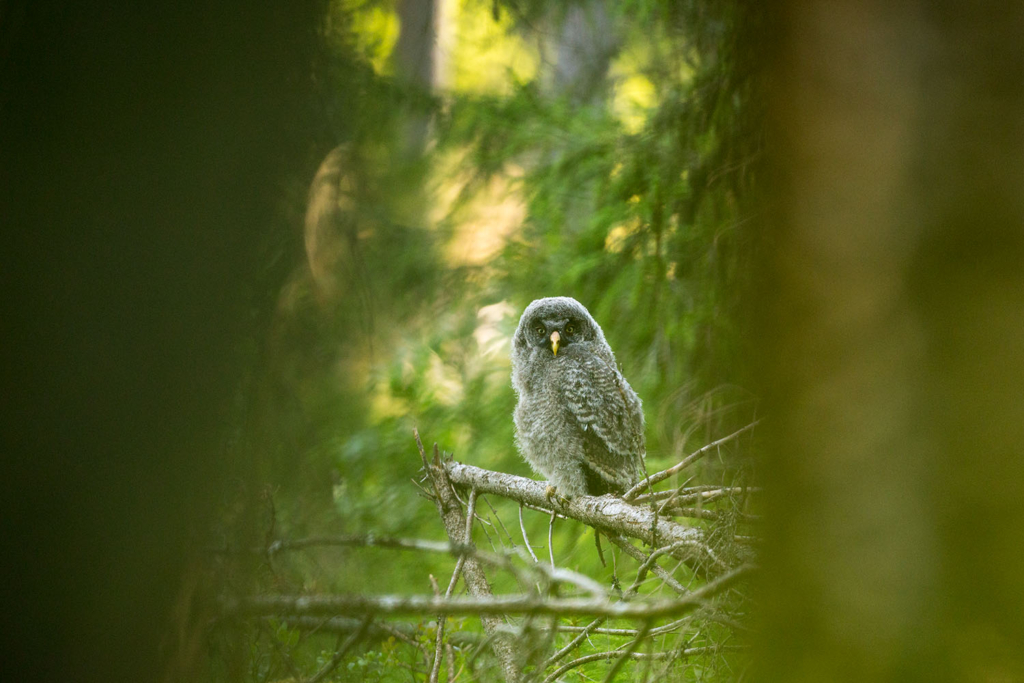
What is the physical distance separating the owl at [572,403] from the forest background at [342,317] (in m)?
0.56

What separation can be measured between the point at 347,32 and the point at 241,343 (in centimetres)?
90

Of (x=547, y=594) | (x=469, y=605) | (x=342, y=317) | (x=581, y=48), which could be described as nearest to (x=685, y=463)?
(x=547, y=594)

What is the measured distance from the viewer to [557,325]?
2.67m

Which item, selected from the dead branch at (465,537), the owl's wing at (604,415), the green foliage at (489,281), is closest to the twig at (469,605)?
the green foliage at (489,281)

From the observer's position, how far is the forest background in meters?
0.83

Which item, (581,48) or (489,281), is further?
(489,281)

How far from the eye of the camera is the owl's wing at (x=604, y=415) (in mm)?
2531

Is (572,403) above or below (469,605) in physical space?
below

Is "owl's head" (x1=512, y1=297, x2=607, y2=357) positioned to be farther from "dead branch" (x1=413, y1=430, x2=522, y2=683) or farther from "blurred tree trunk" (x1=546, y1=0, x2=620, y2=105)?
"blurred tree trunk" (x1=546, y1=0, x2=620, y2=105)

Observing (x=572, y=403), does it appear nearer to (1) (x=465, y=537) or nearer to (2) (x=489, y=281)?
(1) (x=465, y=537)

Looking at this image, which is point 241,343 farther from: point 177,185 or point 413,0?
point 413,0

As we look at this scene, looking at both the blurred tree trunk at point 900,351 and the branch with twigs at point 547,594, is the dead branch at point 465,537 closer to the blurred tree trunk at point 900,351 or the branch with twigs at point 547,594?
the branch with twigs at point 547,594

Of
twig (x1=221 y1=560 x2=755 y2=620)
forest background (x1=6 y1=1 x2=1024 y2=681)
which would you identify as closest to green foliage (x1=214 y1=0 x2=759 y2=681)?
forest background (x1=6 y1=1 x2=1024 y2=681)

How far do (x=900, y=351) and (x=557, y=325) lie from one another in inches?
72.8
